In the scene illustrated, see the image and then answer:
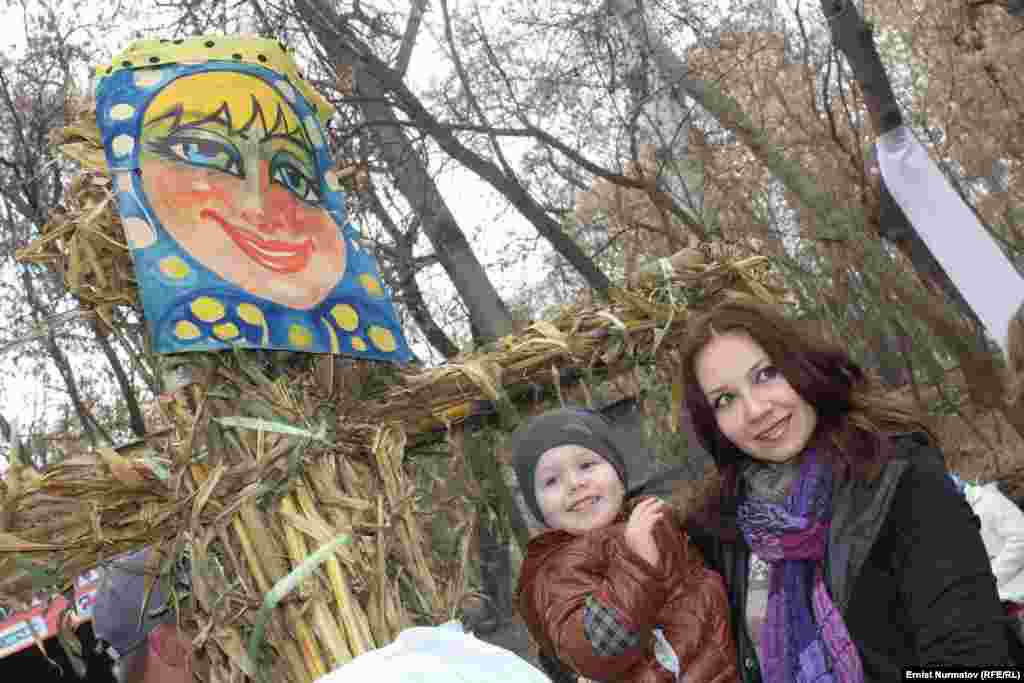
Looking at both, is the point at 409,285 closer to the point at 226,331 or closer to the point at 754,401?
the point at 226,331

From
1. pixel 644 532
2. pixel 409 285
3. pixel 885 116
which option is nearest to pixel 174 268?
pixel 644 532

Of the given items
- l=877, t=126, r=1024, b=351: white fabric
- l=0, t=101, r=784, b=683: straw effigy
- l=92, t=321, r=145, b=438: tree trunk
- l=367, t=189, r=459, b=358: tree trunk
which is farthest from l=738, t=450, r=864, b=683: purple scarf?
l=367, t=189, r=459, b=358: tree trunk

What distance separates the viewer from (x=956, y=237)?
3.46 metres

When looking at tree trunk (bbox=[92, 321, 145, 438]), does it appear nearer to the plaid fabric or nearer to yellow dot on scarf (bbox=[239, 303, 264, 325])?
yellow dot on scarf (bbox=[239, 303, 264, 325])

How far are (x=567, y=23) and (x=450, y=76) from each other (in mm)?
1750

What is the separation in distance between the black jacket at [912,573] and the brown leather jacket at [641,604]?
29 cm

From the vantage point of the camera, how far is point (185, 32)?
496 centimetres

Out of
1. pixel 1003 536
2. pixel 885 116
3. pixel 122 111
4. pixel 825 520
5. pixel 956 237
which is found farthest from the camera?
pixel 885 116

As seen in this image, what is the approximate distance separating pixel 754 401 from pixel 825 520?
0.80ft

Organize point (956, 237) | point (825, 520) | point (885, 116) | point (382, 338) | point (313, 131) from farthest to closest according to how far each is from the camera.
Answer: point (885, 116) → point (956, 237) → point (313, 131) → point (382, 338) → point (825, 520)

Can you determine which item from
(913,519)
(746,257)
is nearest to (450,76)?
(746,257)

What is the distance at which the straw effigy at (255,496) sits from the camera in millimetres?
1569

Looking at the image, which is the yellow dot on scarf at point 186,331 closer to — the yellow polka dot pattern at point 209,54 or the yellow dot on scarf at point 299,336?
the yellow dot on scarf at point 299,336

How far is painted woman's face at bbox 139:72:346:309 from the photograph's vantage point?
185cm
